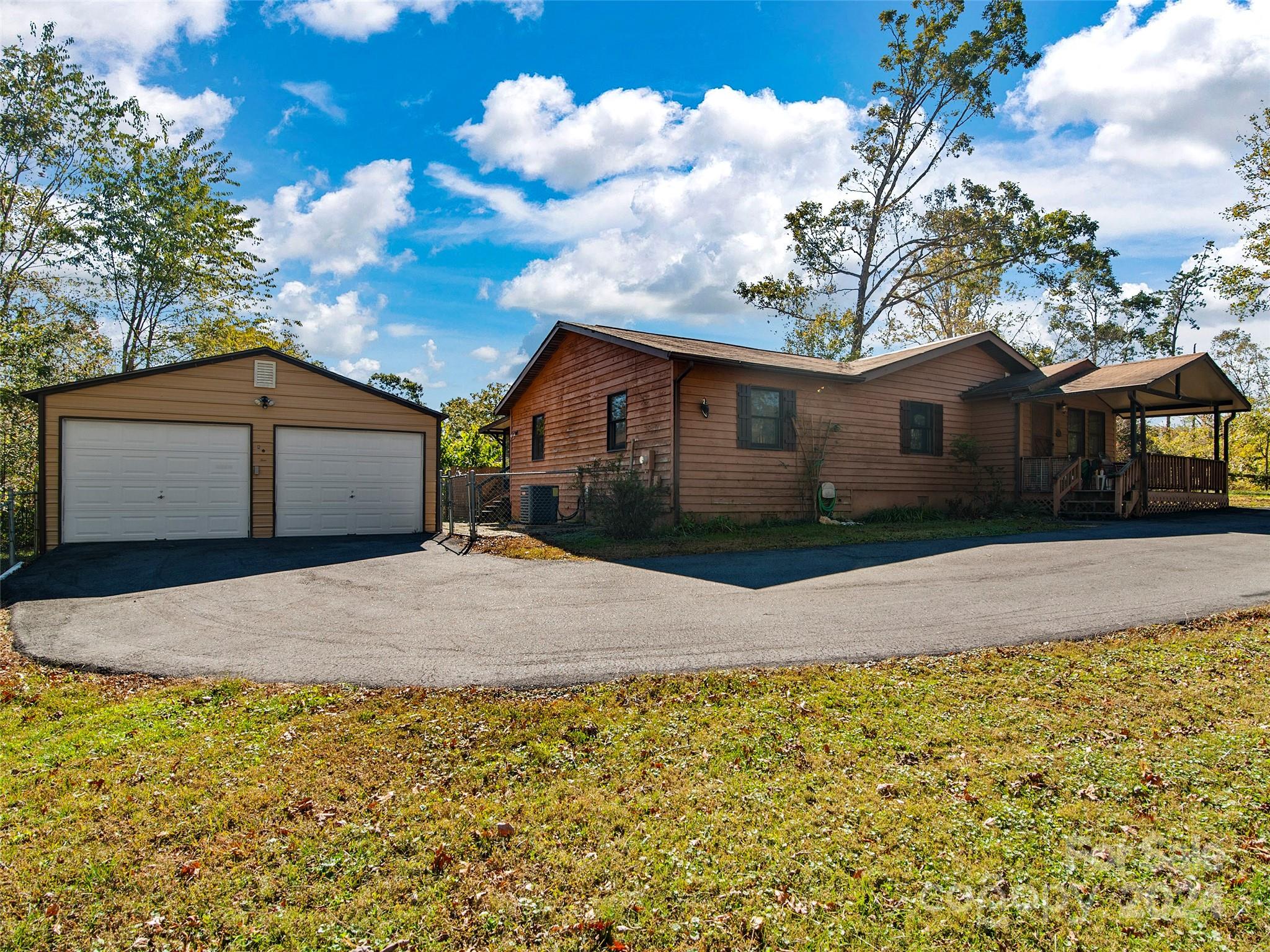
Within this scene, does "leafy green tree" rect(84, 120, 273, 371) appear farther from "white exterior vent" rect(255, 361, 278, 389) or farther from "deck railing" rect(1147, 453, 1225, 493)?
"deck railing" rect(1147, 453, 1225, 493)

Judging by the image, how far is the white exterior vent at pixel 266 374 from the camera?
46.3ft

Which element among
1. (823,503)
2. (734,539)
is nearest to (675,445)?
(734,539)

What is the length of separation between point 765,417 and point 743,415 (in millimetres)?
628

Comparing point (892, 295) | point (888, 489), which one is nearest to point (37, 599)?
point (888, 489)

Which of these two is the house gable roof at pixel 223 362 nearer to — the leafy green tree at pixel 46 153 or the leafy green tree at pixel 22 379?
the leafy green tree at pixel 22 379

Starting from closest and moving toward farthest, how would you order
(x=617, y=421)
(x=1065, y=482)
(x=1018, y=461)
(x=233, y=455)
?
(x=233, y=455) < (x=617, y=421) < (x=1065, y=482) < (x=1018, y=461)

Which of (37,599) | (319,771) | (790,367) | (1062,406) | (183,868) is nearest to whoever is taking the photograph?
(183,868)

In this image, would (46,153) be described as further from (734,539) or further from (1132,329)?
(1132,329)

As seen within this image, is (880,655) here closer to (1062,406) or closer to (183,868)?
(183,868)

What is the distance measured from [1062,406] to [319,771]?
66.4ft

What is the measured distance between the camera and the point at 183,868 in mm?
2748

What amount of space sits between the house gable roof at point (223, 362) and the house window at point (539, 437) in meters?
3.82

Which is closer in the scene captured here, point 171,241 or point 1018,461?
point 1018,461

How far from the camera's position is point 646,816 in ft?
10.3
